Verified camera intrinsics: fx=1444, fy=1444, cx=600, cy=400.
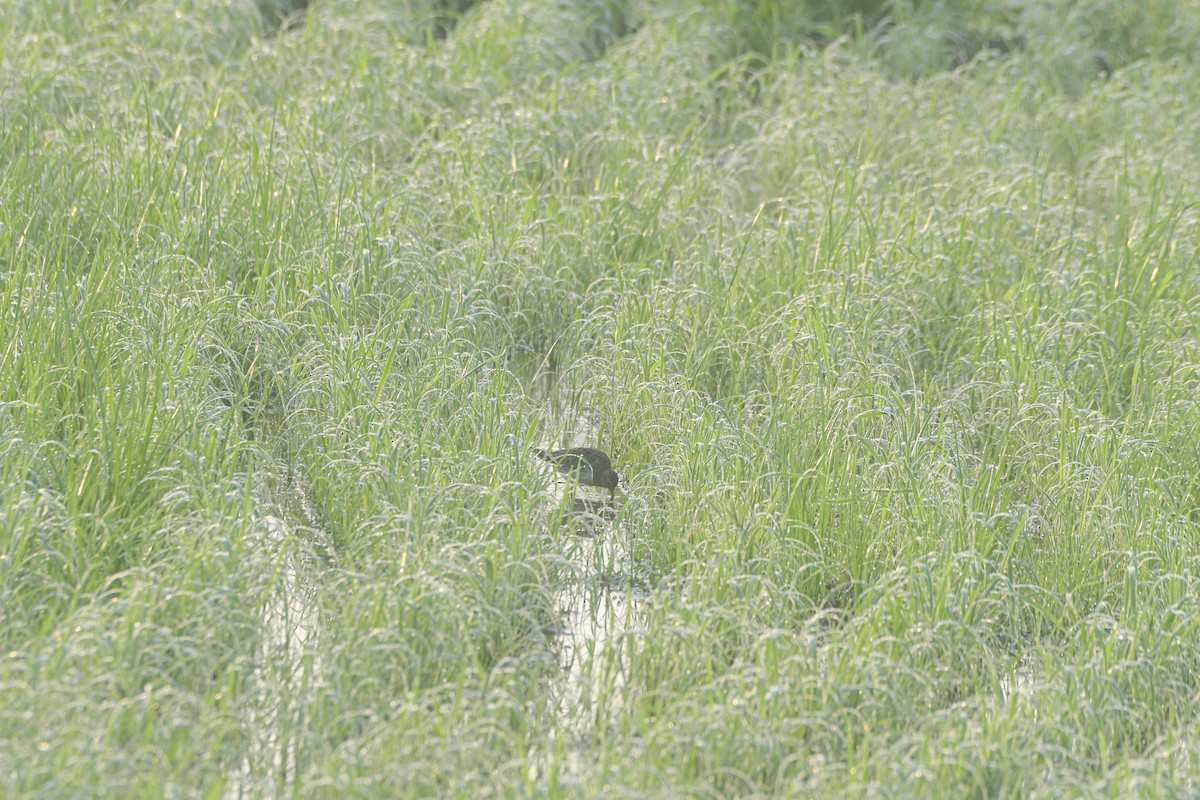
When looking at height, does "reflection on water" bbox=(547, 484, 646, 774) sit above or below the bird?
below

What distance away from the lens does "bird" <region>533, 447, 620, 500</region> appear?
3729mm

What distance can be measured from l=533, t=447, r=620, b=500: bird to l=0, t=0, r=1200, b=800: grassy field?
0.31 feet

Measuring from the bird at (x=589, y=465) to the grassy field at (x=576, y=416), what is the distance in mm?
95

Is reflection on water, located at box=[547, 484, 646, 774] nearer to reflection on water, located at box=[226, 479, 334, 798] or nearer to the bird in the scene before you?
the bird

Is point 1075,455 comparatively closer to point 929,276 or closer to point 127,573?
point 929,276

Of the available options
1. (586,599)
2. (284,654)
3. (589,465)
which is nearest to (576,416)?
(589,465)

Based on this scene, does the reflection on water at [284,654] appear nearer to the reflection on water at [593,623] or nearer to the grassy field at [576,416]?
the grassy field at [576,416]

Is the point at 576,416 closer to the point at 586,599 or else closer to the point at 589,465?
the point at 589,465

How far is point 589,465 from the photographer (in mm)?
3746

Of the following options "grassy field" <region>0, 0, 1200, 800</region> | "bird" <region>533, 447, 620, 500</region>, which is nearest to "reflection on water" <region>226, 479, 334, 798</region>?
"grassy field" <region>0, 0, 1200, 800</region>

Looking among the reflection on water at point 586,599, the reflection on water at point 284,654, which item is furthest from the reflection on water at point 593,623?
the reflection on water at point 284,654

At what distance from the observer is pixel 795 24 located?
A: 251 inches

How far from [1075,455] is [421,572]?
1.75 meters

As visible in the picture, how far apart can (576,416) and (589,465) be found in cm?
33
